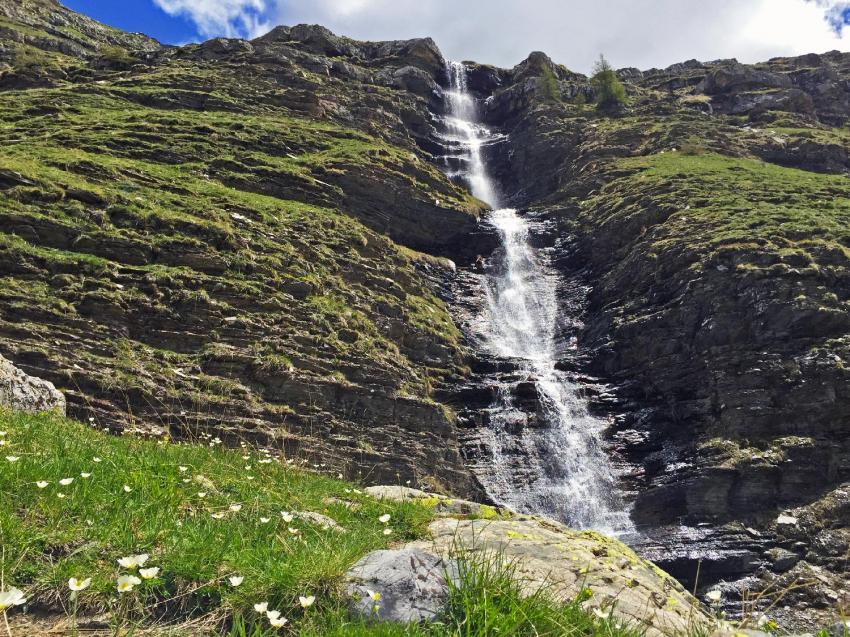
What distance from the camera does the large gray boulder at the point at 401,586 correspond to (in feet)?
10.0

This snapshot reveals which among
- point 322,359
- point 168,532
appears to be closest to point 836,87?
point 322,359

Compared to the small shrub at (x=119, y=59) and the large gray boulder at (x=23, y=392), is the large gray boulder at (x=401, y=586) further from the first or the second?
the small shrub at (x=119, y=59)

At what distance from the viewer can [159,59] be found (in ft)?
182

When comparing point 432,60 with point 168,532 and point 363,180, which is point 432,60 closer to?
point 363,180

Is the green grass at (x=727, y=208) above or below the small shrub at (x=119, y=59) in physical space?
below

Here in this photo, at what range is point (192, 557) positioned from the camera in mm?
3322

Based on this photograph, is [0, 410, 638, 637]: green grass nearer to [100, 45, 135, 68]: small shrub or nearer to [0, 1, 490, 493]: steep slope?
[0, 1, 490, 493]: steep slope

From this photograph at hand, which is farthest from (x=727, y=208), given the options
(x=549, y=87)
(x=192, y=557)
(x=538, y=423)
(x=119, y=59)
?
(x=119, y=59)

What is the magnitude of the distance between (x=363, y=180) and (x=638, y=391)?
72.9 ft

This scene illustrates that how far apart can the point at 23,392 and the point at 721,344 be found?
25.3 meters

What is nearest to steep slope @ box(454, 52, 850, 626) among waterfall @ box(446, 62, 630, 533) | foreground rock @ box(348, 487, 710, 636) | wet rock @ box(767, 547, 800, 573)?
wet rock @ box(767, 547, 800, 573)

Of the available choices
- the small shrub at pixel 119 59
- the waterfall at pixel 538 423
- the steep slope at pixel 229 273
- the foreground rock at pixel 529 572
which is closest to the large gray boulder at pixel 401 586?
the foreground rock at pixel 529 572

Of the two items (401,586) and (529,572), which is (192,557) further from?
(529,572)

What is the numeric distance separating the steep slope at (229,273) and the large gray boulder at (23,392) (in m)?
2.72
